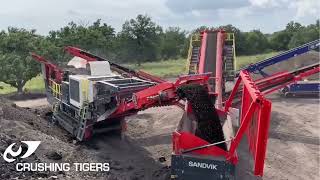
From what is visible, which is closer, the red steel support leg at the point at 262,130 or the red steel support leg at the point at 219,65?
the red steel support leg at the point at 262,130

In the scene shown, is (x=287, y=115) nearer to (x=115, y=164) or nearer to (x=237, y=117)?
(x=237, y=117)

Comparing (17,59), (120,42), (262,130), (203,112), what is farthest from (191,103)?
(120,42)

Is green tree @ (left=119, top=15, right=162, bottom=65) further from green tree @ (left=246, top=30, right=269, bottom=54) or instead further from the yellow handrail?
the yellow handrail

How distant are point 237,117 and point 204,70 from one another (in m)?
5.54

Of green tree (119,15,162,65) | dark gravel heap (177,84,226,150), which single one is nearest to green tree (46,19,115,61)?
green tree (119,15,162,65)

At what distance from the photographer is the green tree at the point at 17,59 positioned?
79.7ft

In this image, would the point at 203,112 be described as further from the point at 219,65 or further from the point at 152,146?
the point at 219,65

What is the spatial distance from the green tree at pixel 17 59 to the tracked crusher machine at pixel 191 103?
5.30 meters

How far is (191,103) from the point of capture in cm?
1204

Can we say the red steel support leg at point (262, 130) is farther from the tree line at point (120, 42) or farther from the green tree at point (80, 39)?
the green tree at point (80, 39)

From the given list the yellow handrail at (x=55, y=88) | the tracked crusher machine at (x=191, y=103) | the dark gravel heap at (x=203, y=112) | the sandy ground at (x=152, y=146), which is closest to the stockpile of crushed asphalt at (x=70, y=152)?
the sandy ground at (x=152, y=146)

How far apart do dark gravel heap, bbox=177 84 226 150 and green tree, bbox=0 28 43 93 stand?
14231mm

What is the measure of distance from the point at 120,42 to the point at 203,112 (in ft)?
127

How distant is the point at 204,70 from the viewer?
18.9 m
